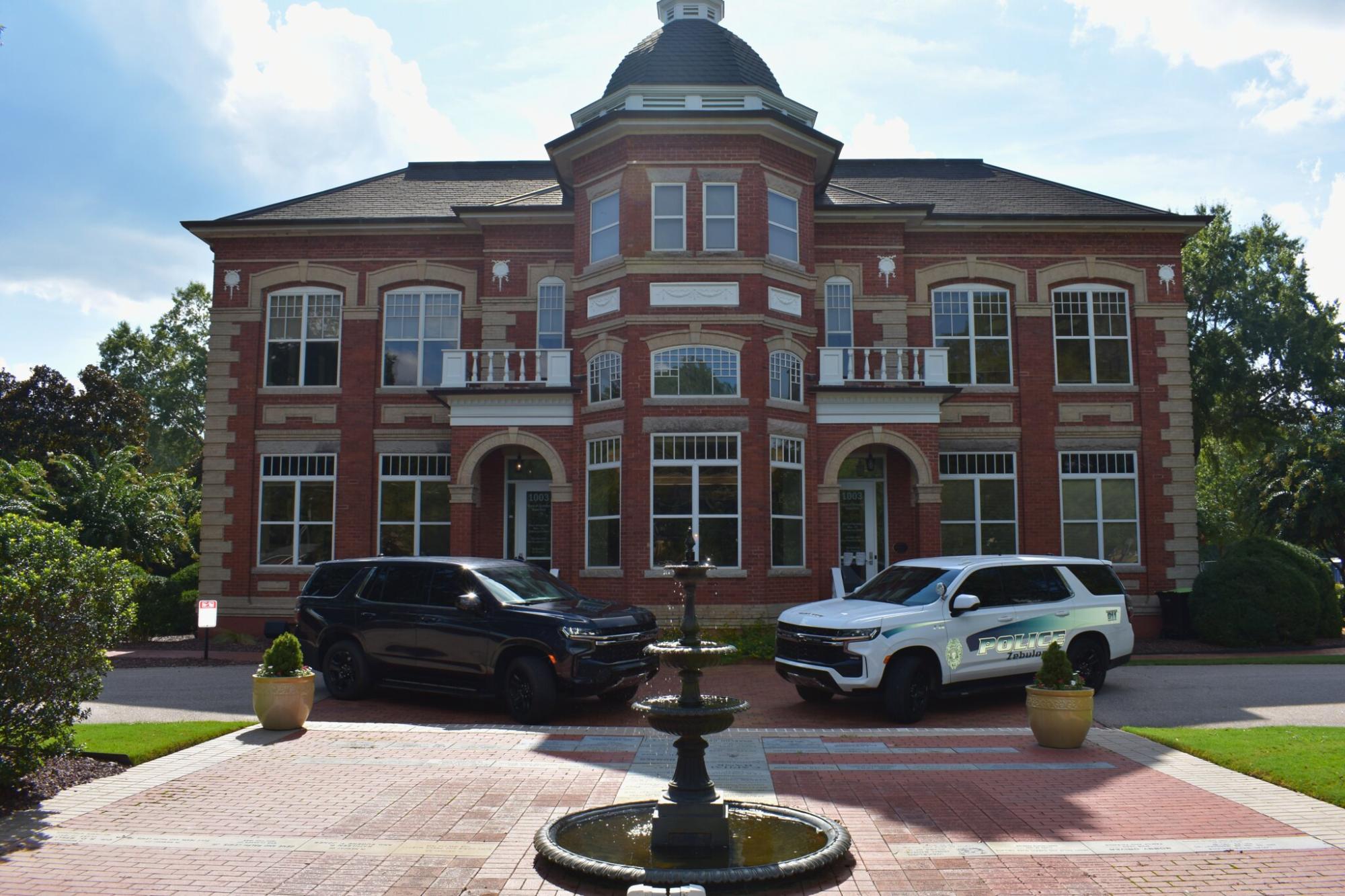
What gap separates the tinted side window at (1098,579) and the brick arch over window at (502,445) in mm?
9505

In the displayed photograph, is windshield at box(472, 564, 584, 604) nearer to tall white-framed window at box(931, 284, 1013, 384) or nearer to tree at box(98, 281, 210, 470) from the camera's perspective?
tall white-framed window at box(931, 284, 1013, 384)

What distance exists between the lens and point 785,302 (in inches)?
755

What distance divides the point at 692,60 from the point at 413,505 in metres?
10.9

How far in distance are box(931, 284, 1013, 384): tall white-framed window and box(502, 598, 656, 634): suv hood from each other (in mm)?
11869

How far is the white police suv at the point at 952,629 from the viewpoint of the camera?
11555 millimetres

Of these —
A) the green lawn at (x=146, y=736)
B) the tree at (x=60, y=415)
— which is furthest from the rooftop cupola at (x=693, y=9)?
the tree at (x=60, y=415)

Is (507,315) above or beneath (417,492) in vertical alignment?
above

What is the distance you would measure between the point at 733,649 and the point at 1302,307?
104ft

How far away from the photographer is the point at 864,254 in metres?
21.7

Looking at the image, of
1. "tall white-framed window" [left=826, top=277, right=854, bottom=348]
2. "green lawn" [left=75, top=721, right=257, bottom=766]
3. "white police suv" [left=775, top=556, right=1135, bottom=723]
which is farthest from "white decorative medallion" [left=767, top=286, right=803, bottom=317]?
"green lawn" [left=75, top=721, right=257, bottom=766]

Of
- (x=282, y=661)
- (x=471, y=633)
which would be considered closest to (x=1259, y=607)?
(x=471, y=633)

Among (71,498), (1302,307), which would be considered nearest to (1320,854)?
(71,498)

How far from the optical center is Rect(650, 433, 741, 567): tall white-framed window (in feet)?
59.5

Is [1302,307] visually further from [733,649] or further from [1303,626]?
[733,649]
